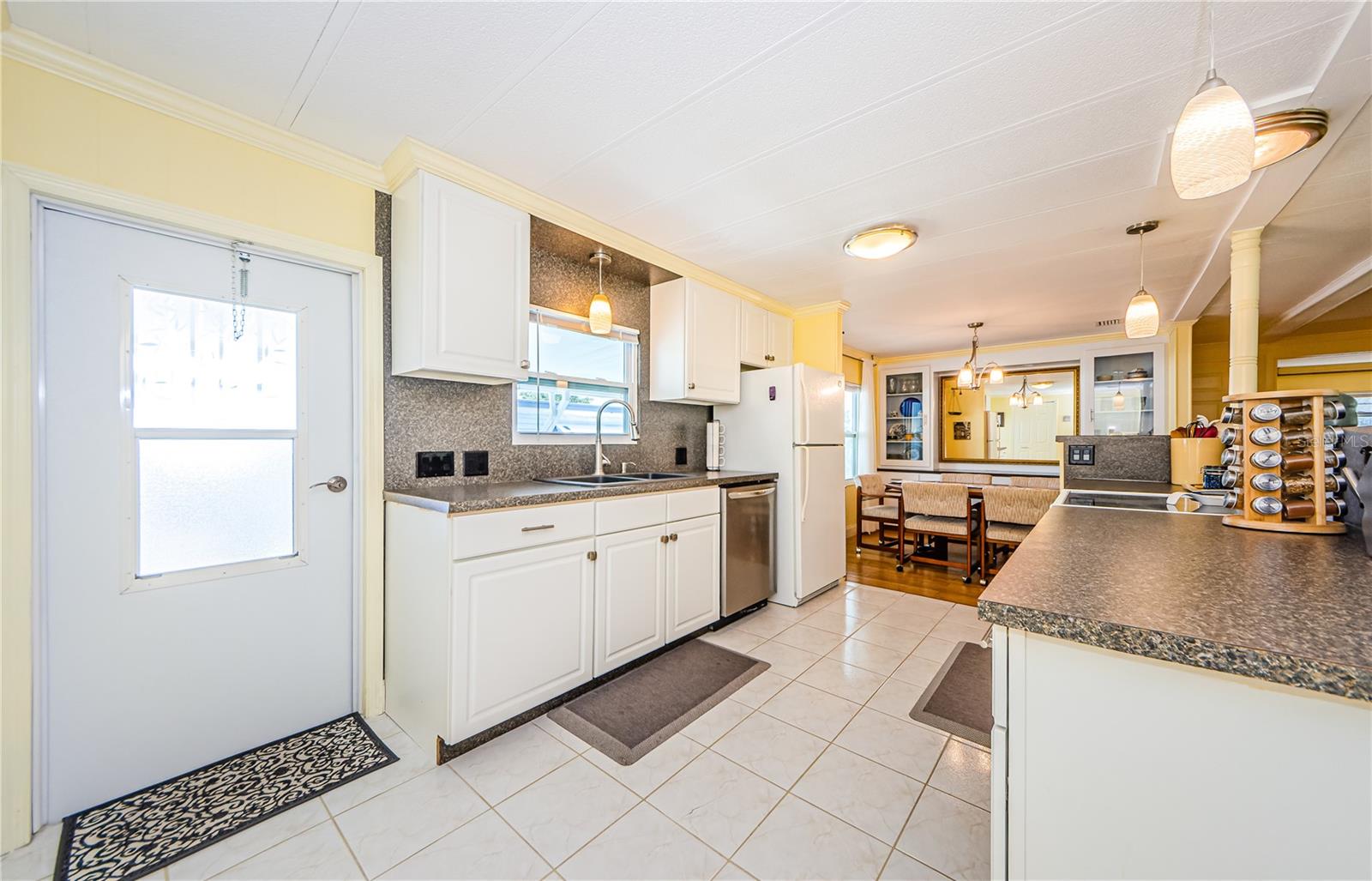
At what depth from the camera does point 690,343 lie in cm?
317

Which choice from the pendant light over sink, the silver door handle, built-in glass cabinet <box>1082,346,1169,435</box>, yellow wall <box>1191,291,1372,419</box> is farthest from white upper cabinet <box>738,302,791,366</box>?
yellow wall <box>1191,291,1372,419</box>

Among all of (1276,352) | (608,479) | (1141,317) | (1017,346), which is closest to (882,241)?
(1141,317)

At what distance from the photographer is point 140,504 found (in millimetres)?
1632

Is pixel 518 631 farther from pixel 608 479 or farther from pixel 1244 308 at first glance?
pixel 1244 308

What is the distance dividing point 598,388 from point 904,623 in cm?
237

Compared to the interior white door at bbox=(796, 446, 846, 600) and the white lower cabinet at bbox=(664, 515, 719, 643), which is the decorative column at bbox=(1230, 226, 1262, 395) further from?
the white lower cabinet at bbox=(664, 515, 719, 643)

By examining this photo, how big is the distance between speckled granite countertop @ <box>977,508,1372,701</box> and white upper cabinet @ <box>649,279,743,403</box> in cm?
226

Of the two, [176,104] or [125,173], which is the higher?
[176,104]

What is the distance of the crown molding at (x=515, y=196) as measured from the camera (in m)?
1.95

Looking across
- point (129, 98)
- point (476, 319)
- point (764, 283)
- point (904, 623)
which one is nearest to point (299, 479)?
point (476, 319)

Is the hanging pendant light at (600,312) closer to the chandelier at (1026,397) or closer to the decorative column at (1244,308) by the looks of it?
the decorative column at (1244,308)

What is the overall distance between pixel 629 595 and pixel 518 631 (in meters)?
0.59

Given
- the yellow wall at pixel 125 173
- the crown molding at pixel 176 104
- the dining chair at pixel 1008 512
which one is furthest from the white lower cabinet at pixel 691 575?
the dining chair at pixel 1008 512

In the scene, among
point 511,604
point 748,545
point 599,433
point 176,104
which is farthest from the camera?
point 748,545
